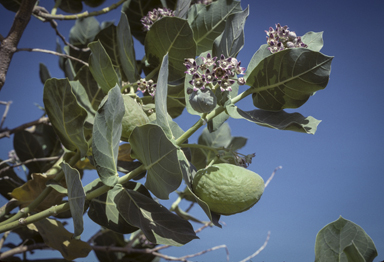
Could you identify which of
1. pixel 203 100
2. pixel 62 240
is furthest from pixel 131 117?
pixel 62 240

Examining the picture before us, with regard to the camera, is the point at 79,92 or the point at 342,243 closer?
the point at 342,243

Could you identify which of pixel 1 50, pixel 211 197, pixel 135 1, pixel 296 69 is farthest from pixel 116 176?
pixel 135 1

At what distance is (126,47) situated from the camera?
84 cm

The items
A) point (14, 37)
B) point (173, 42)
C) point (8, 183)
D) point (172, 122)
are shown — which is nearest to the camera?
point (172, 122)

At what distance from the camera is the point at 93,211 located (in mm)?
768

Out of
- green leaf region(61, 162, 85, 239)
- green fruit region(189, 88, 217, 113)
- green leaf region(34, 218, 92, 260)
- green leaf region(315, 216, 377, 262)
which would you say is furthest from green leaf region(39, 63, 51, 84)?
green leaf region(315, 216, 377, 262)

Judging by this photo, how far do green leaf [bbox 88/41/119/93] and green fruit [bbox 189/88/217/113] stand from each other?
0.26 meters

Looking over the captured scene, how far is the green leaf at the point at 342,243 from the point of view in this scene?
0.65 meters

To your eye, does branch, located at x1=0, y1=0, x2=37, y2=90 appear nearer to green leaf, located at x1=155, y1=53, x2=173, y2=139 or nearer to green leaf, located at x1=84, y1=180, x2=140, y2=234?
green leaf, located at x1=84, y1=180, x2=140, y2=234

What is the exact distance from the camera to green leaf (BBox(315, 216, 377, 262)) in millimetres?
646

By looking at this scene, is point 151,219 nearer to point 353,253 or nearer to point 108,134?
point 108,134

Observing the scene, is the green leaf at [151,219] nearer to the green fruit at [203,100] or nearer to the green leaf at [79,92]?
the green fruit at [203,100]

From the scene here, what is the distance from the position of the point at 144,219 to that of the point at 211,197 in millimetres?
165

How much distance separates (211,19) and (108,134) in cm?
46
